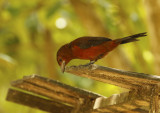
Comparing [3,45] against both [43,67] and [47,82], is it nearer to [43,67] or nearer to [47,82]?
[43,67]

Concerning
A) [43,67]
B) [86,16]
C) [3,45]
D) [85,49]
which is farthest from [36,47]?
[85,49]

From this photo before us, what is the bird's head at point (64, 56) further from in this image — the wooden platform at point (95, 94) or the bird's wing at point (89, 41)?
the wooden platform at point (95, 94)

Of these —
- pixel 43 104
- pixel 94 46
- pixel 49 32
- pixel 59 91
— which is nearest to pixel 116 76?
pixel 94 46

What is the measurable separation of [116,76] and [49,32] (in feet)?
19.4

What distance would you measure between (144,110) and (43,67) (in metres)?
7.31

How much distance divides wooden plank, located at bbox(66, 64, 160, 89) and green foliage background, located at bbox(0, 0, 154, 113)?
2926 mm

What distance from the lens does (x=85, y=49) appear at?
4.52 m

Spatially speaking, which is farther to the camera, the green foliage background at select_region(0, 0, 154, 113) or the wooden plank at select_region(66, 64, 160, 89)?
the green foliage background at select_region(0, 0, 154, 113)

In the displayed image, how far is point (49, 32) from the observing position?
370 inches

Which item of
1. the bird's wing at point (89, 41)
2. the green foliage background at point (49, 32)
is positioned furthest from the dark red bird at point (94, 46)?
the green foliage background at point (49, 32)

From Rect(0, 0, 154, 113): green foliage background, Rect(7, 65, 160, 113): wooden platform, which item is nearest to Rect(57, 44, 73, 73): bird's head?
Rect(7, 65, 160, 113): wooden platform

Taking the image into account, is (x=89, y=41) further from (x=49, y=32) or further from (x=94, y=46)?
(x=49, y=32)

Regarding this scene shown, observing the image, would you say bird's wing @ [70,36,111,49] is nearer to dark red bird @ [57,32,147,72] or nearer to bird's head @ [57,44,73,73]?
dark red bird @ [57,32,147,72]

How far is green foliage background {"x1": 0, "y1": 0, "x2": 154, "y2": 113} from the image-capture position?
7.49 meters
